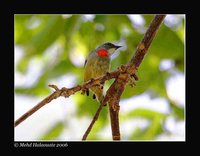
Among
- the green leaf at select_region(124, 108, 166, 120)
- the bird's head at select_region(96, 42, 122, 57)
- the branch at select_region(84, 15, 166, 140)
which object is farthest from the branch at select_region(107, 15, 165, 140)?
the green leaf at select_region(124, 108, 166, 120)

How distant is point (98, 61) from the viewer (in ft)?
10.1

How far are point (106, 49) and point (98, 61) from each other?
0.34 meters

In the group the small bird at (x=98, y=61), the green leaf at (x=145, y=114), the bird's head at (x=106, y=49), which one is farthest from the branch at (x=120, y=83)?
the green leaf at (x=145, y=114)

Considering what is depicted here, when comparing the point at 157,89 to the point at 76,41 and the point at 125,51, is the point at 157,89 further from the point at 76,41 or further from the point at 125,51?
the point at 76,41

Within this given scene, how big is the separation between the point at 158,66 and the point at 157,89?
179 millimetres

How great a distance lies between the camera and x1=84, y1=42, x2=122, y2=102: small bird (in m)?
Result: 3.01

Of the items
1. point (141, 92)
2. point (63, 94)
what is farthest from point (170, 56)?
point (63, 94)

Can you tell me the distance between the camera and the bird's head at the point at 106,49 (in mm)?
3276

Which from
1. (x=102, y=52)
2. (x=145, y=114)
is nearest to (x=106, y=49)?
(x=102, y=52)

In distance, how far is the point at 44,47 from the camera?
3.35 m

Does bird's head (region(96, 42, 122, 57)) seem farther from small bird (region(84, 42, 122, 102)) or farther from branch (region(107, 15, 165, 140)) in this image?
branch (region(107, 15, 165, 140))

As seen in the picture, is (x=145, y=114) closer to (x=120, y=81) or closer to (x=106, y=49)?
(x=106, y=49)

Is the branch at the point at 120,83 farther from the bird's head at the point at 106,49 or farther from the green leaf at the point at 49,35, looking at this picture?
the green leaf at the point at 49,35

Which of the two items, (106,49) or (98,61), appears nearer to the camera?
(98,61)
